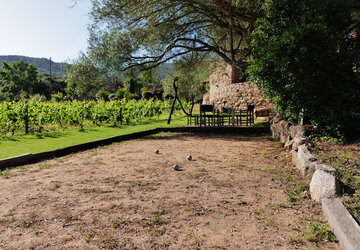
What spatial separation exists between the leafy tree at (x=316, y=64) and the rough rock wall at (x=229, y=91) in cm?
943

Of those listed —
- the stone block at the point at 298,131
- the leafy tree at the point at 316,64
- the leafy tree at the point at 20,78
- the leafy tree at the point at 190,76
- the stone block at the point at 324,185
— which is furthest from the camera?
the leafy tree at the point at 20,78

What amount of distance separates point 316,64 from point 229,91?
13.5 metres

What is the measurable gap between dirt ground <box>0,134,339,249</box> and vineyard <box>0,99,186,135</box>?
5.10 m

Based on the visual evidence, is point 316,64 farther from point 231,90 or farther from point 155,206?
point 231,90

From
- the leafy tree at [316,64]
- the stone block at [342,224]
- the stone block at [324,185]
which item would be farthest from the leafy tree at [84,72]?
the stone block at [342,224]

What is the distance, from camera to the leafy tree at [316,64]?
257 inches

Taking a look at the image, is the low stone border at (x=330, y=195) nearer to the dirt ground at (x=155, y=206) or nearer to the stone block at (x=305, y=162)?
the stone block at (x=305, y=162)

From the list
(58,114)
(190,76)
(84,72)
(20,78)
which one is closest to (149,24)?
(84,72)

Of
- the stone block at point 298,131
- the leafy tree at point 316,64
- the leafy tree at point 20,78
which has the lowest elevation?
the stone block at point 298,131

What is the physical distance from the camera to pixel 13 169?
5113mm

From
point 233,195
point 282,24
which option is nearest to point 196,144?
point 282,24

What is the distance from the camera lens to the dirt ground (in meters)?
2.48

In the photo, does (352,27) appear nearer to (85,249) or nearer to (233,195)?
(233,195)

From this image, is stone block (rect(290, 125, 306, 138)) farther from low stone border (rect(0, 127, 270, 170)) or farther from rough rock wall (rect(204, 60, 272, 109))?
rough rock wall (rect(204, 60, 272, 109))
